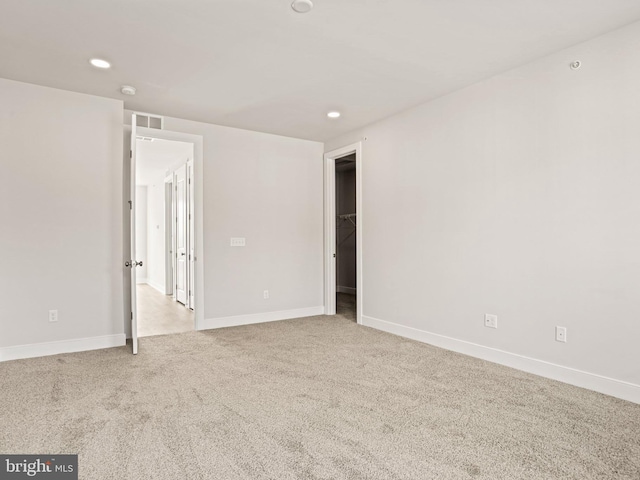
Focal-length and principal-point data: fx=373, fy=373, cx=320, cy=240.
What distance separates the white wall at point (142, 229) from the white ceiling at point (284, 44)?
250 inches

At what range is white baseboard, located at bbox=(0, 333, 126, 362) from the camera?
140 inches

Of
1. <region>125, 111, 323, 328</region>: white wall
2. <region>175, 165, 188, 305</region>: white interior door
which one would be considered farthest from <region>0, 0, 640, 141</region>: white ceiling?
<region>175, 165, 188, 305</region>: white interior door

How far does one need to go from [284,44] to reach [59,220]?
9.35 ft

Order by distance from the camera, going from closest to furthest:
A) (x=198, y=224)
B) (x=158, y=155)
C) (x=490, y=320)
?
(x=490, y=320)
(x=198, y=224)
(x=158, y=155)

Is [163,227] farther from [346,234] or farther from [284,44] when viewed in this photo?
[284,44]

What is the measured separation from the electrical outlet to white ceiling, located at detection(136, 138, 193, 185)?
450 centimetres

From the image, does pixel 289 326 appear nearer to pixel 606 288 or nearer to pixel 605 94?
pixel 606 288

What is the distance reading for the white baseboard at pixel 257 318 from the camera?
15.9 ft

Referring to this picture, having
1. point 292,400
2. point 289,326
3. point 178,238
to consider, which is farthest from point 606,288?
point 178,238

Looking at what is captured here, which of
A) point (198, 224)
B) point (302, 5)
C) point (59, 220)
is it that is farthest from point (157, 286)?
point (302, 5)

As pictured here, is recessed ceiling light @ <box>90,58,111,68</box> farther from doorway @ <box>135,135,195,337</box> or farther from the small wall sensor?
doorway @ <box>135,135,195,337</box>

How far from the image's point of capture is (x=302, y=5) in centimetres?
240

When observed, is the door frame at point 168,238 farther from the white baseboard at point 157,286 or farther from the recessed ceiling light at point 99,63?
the recessed ceiling light at point 99,63

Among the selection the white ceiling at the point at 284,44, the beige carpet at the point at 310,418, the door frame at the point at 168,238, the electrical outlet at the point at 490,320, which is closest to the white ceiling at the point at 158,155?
the door frame at the point at 168,238
